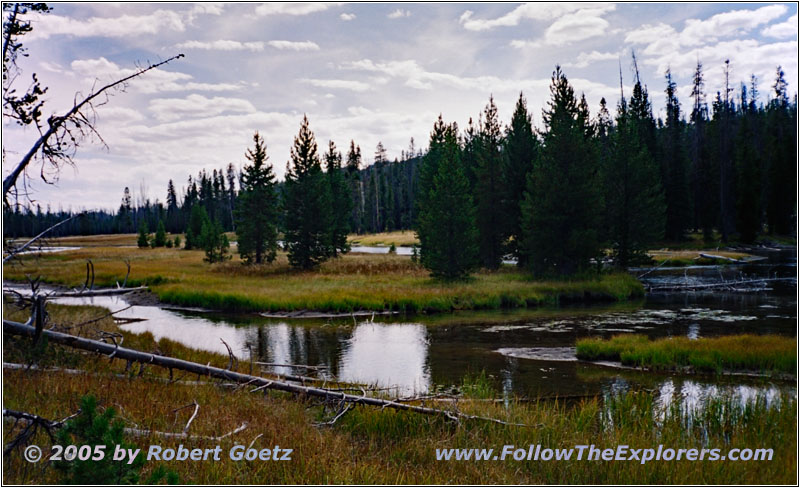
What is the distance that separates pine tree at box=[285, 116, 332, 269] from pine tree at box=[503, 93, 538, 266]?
14.3 m

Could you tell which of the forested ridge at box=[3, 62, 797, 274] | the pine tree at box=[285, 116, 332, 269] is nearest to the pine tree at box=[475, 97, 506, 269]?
the forested ridge at box=[3, 62, 797, 274]

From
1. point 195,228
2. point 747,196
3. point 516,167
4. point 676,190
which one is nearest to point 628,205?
point 516,167

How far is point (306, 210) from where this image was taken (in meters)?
44.8

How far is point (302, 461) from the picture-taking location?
6215 millimetres

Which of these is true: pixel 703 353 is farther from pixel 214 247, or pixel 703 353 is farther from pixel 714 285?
pixel 214 247

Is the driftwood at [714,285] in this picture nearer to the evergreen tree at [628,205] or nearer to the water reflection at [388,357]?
the evergreen tree at [628,205]

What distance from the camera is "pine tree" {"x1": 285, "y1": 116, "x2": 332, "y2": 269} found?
4450cm

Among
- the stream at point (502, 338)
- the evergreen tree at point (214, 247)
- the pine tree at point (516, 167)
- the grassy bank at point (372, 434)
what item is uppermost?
the pine tree at point (516, 167)

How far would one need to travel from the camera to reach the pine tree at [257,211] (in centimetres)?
4700

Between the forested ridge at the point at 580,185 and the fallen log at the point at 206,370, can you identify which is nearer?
the fallen log at the point at 206,370

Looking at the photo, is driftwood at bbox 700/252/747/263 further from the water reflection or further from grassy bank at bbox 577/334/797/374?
the water reflection

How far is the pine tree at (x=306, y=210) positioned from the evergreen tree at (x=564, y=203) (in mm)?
17542

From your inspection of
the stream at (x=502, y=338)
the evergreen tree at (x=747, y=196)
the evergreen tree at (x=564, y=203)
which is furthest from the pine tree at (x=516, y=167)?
the evergreen tree at (x=747, y=196)

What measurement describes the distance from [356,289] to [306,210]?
650 inches
